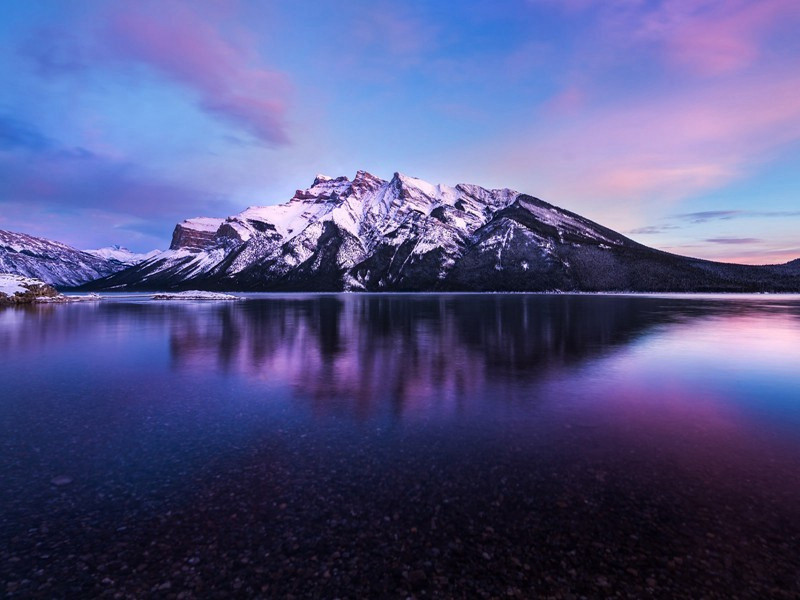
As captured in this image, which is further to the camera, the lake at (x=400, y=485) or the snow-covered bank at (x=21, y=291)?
the snow-covered bank at (x=21, y=291)

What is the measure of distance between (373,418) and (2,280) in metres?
181

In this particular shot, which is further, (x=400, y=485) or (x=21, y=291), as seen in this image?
(x=21, y=291)

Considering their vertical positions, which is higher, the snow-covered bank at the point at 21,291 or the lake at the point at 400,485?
the snow-covered bank at the point at 21,291

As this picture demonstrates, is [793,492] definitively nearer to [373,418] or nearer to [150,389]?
[373,418]

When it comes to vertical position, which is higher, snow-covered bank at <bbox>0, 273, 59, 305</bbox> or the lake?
snow-covered bank at <bbox>0, 273, 59, 305</bbox>

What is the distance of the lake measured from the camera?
934 cm

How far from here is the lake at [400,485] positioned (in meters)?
9.34

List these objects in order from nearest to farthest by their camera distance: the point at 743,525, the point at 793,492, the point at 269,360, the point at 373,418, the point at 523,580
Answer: the point at 523,580, the point at 743,525, the point at 793,492, the point at 373,418, the point at 269,360

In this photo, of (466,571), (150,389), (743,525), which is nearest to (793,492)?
(743,525)

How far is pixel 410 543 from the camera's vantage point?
34.1ft

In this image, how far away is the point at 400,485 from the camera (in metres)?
13.4

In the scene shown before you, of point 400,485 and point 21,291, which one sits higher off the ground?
point 21,291

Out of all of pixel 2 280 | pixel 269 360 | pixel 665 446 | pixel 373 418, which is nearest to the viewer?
pixel 665 446

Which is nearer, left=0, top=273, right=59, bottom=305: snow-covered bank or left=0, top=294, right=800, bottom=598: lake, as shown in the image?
left=0, top=294, right=800, bottom=598: lake
